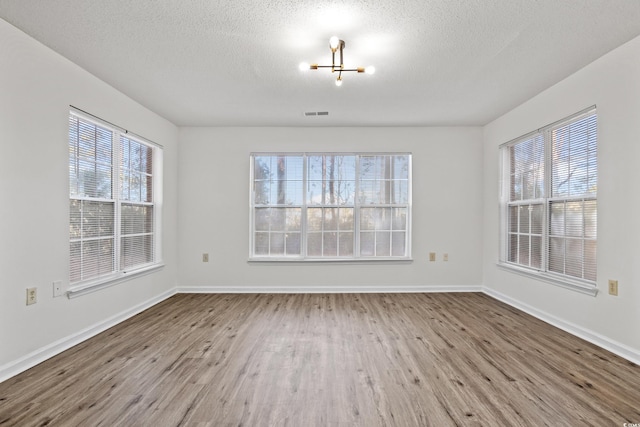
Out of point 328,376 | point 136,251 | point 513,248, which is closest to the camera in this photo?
point 328,376

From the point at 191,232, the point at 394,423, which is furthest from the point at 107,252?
the point at 394,423

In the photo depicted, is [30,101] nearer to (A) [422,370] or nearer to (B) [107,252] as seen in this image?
(B) [107,252]

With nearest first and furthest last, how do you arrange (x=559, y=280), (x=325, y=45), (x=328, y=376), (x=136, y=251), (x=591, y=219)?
(x=328, y=376) → (x=325, y=45) → (x=591, y=219) → (x=559, y=280) → (x=136, y=251)

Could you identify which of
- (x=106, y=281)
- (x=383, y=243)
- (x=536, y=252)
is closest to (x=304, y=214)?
(x=383, y=243)

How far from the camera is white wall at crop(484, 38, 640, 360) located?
244 centimetres

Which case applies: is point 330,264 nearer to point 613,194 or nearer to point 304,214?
point 304,214

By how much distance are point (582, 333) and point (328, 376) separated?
8.09 feet

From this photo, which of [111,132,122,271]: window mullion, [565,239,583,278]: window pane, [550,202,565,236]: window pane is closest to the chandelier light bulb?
[111,132,122,271]: window mullion

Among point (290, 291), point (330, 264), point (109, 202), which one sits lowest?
point (290, 291)

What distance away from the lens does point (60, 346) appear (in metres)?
2.60

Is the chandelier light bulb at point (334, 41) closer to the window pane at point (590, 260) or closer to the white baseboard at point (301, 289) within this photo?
the window pane at point (590, 260)

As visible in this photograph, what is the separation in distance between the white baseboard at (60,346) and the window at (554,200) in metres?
4.61

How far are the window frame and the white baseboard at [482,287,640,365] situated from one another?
458 cm

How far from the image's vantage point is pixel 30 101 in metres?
2.35
